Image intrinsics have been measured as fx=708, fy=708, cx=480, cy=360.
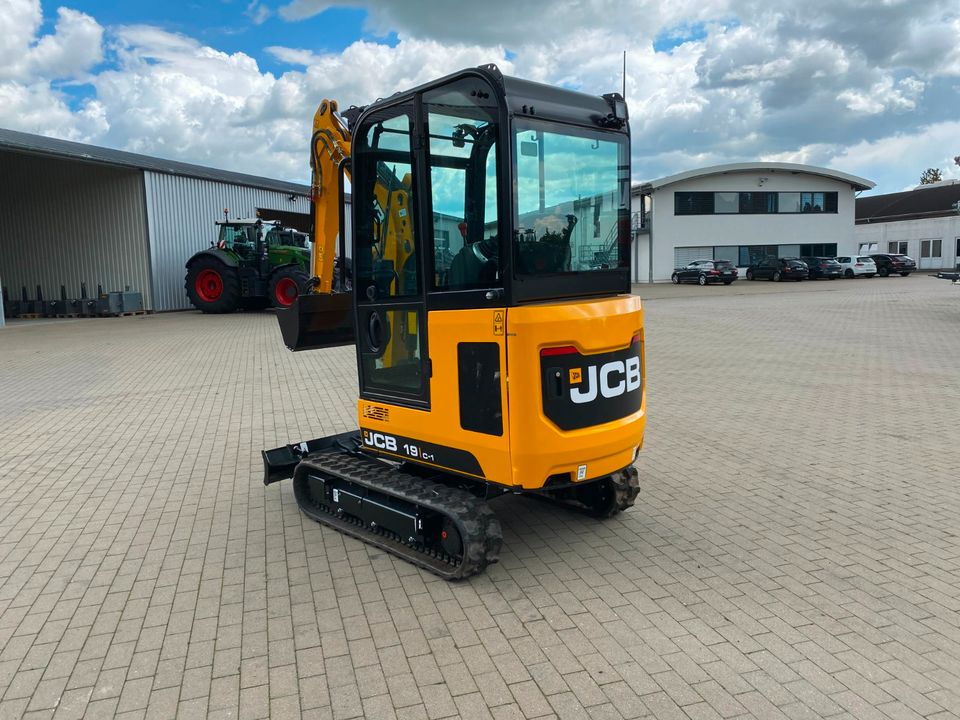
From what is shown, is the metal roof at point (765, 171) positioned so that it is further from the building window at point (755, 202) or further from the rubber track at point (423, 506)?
the rubber track at point (423, 506)

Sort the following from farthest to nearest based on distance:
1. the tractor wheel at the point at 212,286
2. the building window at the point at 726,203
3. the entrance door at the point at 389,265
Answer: the building window at the point at 726,203 → the tractor wheel at the point at 212,286 → the entrance door at the point at 389,265

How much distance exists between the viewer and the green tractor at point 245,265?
848 inches

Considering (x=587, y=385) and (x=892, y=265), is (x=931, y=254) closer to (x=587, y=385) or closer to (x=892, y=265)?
(x=892, y=265)

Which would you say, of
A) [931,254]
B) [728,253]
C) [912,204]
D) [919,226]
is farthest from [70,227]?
[912,204]

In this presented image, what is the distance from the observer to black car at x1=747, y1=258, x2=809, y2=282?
4116 cm

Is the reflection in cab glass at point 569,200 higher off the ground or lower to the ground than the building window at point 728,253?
lower

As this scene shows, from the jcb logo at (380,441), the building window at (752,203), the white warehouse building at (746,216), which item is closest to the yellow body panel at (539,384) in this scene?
the jcb logo at (380,441)

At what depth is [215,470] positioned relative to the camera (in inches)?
256

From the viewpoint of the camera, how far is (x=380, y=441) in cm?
481

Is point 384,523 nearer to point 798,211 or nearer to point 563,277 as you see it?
point 563,277

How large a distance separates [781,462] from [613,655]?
12.2 feet

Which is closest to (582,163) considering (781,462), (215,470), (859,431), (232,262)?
(781,462)

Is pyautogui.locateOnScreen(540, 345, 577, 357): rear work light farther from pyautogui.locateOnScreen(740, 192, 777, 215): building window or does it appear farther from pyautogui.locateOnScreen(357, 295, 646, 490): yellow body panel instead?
pyautogui.locateOnScreen(740, 192, 777, 215): building window

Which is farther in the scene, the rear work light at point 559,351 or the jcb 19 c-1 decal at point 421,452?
the jcb 19 c-1 decal at point 421,452
